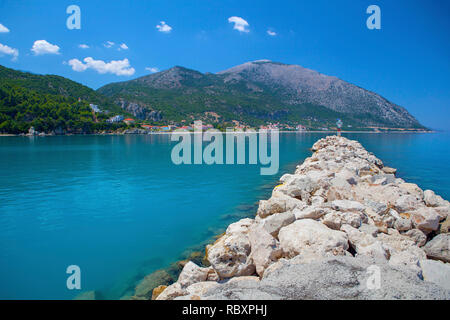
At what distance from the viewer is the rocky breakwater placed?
3.95 metres

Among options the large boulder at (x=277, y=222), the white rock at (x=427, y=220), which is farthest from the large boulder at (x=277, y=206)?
the white rock at (x=427, y=220)

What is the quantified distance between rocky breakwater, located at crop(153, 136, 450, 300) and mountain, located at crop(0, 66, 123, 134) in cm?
12013

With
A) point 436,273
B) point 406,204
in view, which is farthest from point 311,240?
point 406,204

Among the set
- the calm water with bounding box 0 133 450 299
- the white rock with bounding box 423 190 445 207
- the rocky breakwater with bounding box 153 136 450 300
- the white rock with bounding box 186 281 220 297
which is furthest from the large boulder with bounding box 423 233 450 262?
the calm water with bounding box 0 133 450 299

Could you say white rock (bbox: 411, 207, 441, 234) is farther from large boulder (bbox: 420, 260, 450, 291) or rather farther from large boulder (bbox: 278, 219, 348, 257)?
large boulder (bbox: 278, 219, 348, 257)

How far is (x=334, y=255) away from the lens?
513cm

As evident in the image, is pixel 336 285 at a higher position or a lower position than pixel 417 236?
higher

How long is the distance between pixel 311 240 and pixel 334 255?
730mm

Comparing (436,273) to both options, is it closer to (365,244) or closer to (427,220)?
(365,244)

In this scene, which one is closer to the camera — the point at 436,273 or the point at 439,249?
the point at 436,273

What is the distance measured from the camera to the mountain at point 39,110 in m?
99.5

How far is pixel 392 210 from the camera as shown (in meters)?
8.14
